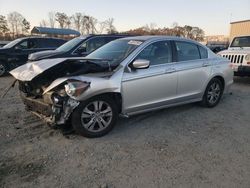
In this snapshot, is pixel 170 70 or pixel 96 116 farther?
pixel 170 70

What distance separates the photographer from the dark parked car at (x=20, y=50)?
11.0 m

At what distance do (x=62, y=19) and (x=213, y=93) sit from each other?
68204 mm

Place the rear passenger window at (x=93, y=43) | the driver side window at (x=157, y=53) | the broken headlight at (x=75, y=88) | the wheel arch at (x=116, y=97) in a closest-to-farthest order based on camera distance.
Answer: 1. the broken headlight at (x=75, y=88)
2. the wheel arch at (x=116, y=97)
3. the driver side window at (x=157, y=53)
4. the rear passenger window at (x=93, y=43)

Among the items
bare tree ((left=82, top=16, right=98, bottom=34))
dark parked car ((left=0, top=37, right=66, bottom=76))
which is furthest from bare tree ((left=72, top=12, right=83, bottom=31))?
dark parked car ((left=0, top=37, right=66, bottom=76))

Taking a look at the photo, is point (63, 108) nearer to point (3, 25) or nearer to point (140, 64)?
point (140, 64)

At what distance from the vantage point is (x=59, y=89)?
411 centimetres

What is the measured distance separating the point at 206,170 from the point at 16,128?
3.25 metres

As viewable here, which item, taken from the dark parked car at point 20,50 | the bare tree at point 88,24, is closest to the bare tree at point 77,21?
the bare tree at point 88,24

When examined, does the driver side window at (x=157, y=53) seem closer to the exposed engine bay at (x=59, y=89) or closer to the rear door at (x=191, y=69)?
the rear door at (x=191, y=69)

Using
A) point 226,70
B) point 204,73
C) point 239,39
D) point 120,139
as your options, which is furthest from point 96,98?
point 239,39

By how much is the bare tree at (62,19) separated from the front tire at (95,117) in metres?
68.8

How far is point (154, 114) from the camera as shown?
5531 mm

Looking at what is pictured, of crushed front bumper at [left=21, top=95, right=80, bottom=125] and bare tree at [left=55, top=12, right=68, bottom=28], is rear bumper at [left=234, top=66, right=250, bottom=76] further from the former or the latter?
bare tree at [left=55, top=12, right=68, bottom=28]

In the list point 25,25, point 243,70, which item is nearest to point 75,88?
point 243,70
